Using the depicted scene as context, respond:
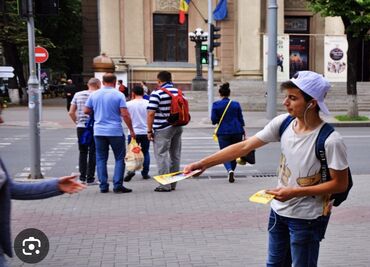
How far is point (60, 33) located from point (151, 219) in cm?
4098

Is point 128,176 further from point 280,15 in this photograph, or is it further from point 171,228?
point 280,15

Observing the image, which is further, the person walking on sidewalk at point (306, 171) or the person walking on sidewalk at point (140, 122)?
the person walking on sidewalk at point (140, 122)

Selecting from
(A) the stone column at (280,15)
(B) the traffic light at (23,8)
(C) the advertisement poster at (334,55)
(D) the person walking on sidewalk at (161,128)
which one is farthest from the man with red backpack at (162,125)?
(A) the stone column at (280,15)

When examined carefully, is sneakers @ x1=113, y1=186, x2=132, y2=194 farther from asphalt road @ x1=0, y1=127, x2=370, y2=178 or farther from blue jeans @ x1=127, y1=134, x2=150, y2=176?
asphalt road @ x1=0, y1=127, x2=370, y2=178

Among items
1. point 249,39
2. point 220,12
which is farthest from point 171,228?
point 220,12

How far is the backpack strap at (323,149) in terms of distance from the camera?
3.22 metres

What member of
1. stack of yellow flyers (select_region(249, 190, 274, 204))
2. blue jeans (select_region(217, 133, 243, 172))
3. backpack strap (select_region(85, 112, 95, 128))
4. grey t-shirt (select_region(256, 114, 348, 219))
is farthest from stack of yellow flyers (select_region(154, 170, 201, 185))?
blue jeans (select_region(217, 133, 243, 172))

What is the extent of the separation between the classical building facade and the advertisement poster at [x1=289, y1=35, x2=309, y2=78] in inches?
2.8

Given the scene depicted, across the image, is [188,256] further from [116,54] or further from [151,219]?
[116,54]

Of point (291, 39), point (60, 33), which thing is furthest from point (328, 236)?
point (60, 33)

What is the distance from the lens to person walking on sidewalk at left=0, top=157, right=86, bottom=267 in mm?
2955

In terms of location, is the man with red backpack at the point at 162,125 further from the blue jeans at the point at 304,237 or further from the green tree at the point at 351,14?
the green tree at the point at 351,14

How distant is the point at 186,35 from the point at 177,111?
32.6 m

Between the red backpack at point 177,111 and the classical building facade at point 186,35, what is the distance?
29371mm
